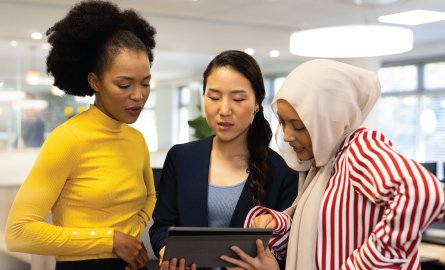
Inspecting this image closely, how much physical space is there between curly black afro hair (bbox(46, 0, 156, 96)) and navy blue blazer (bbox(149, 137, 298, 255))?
0.35m

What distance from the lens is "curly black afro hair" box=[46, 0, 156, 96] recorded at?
1.69 metres

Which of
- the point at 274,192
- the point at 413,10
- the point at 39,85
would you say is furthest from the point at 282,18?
the point at 274,192

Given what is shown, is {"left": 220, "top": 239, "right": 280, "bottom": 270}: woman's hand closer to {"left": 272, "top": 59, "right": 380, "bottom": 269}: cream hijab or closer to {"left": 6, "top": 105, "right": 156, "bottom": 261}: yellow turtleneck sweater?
{"left": 272, "top": 59, "right": 380, "bottom": 269}: cream hijab

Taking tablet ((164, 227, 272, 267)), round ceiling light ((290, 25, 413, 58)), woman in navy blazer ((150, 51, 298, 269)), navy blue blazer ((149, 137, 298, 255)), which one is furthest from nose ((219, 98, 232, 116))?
round ceiling light ((290, 25, 413, 58))

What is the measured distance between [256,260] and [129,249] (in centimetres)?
38

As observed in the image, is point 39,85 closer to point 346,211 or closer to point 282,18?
point 282,18

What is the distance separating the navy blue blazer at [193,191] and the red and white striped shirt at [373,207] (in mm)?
300

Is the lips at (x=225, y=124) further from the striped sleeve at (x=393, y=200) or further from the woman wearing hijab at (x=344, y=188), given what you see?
the striped sleeve at (x=393, y=200)

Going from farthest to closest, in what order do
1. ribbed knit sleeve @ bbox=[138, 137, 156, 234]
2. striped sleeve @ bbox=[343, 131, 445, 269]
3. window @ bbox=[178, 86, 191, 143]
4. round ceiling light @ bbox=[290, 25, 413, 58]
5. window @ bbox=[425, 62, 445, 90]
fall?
window @ bbox=[425, 62, 445, 90] < window @ bbox=[178, 86, 191, 143] < round ceiling light @ bbox=[290, 25, 413, 58] < ribbed knit sleeve @ bbox=[138, 137, 156, 234] < striped sleeve @ bbox=[343, 131, 445, 269]

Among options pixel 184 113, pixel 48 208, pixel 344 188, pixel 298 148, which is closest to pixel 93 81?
pixel 48 208

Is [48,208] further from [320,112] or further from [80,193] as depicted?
[320,112]

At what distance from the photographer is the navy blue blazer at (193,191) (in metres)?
1.75

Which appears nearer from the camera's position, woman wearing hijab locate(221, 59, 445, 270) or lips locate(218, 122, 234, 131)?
woman wearing hijab locate(221, 59, 445, 270)

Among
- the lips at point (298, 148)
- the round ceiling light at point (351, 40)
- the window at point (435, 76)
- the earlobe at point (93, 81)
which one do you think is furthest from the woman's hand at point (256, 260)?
the window at point (435, 76)
